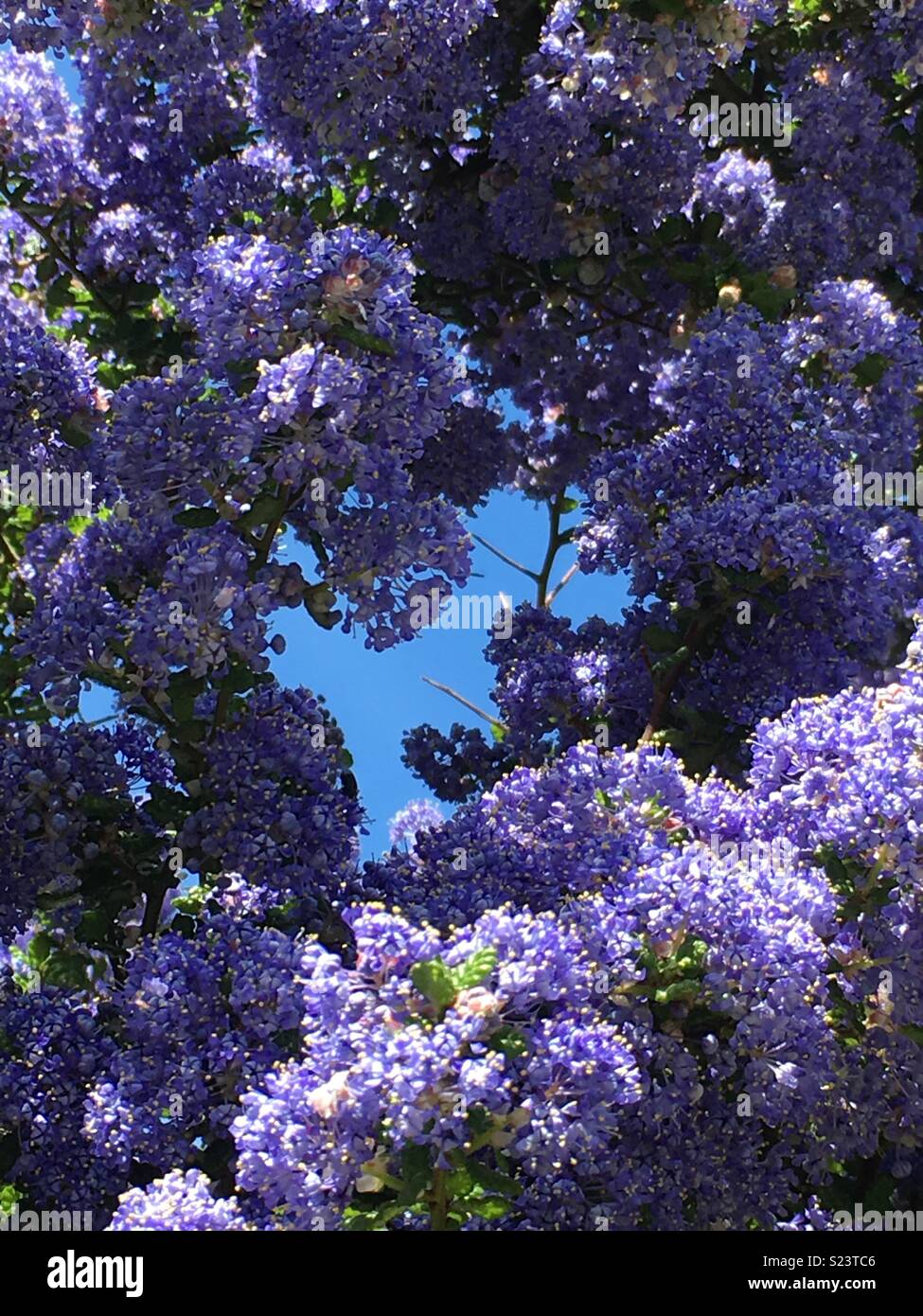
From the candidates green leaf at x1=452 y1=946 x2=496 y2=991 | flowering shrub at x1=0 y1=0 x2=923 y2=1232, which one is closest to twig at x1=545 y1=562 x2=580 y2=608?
flowering shrub at x1=0 y1=0 x2=923 y2=1232

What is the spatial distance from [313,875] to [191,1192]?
4.18 feet

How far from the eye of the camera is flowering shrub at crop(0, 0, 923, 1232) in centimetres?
364

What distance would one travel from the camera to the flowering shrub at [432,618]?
3.64 m

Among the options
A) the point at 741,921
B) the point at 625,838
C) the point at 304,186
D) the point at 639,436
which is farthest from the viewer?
the point at 639,436

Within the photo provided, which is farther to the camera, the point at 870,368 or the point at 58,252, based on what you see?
the point at 58,252

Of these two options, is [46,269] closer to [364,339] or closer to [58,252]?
[58,252]

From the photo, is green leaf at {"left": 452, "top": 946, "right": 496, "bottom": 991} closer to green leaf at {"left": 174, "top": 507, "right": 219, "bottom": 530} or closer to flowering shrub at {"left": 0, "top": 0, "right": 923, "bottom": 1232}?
flowering shrub at {"left": 0, "top": 0, "right": 923, "bottom": 1232}

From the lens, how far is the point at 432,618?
4508 millimetres

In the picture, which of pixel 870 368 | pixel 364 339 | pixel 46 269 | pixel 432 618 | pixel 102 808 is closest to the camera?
pixel 364 339

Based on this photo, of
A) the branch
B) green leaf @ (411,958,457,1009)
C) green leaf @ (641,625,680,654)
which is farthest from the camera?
the branch

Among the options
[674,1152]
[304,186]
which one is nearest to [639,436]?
[304,186]

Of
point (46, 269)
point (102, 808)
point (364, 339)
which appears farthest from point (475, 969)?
point (46, 269)

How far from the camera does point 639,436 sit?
7066 mm
